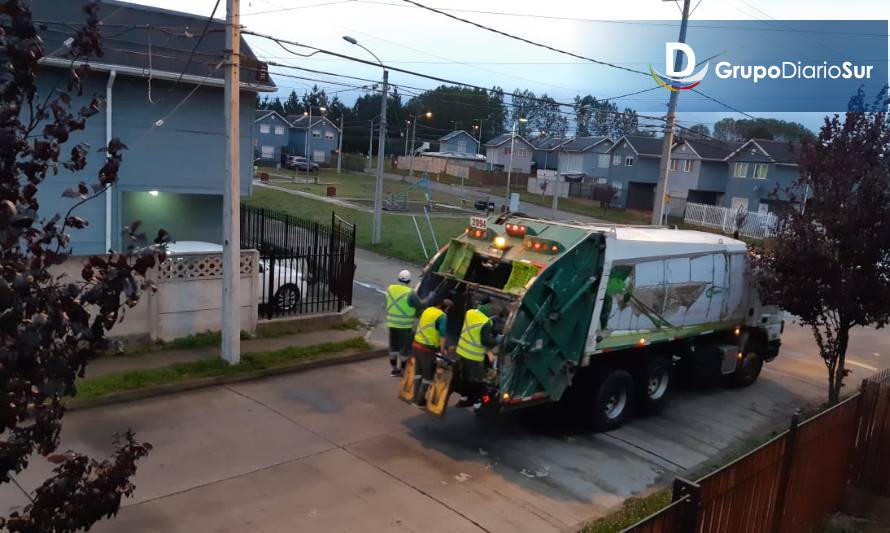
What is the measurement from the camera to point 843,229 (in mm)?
9891

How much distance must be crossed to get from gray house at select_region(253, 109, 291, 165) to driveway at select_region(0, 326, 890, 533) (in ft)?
247

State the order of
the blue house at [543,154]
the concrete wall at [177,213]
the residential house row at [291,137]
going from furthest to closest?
the residential house row at [291,137] → the blue house at [543,154] → the concrete wall at [177,213]

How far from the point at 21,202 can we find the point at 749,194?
166ft

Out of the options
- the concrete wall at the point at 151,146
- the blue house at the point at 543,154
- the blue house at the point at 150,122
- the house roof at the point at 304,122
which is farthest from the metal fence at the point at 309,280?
the house roof at the point at 304,122

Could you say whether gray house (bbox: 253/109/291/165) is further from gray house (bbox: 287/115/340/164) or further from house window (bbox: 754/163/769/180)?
house window (bbox: 754/163/769/180)

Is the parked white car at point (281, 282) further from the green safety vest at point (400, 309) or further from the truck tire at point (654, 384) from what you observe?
the truck tire at point (654, 384)

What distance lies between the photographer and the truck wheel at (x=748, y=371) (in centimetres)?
1200

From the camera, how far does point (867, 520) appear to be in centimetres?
764

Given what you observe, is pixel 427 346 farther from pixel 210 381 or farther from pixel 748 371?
pixel 748 371

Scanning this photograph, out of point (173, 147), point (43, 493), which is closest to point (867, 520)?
point (43, 493)

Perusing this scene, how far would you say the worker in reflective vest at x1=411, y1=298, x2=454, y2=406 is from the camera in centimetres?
828

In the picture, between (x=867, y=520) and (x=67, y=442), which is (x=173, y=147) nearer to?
(x=67, y=442)

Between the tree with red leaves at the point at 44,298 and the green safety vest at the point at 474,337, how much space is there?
17.1ft

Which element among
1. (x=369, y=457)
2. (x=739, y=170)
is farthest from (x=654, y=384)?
(x=739, y=170)
